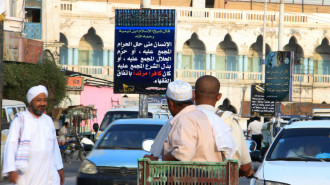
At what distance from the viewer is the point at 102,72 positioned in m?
52.5

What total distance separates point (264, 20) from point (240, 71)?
474 cm

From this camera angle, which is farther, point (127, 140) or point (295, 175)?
point (127, 140)

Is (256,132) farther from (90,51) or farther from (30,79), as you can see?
(90,51)

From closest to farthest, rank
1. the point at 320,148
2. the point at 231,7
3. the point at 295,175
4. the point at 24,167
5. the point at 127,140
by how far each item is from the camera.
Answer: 1. the point at 24,167
2. the point at 295,175
3. the point at 320,148
4. the point at 127,140
5. the point at 231,7

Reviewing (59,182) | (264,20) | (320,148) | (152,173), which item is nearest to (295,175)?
(320,148)

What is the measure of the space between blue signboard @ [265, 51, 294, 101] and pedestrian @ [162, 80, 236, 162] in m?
21.6

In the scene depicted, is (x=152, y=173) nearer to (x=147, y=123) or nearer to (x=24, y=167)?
(x=24, y=167)

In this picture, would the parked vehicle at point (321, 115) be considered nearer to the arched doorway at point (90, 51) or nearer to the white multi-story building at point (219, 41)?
the white multi-story building at point (219, 41)

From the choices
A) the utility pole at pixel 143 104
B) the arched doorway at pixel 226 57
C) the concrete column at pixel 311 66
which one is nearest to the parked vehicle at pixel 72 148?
the utility pole at pixel 143 104

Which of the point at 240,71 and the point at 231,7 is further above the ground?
the point at 231,7

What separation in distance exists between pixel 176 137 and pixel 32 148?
2506 millimetres

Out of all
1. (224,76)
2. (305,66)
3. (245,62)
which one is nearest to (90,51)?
(224,76)

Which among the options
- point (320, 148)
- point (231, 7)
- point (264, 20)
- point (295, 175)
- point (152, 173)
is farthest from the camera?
point (231, 7)

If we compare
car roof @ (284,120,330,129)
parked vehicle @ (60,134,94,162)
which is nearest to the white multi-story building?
parked vehicle @ (60,134,94,162)
